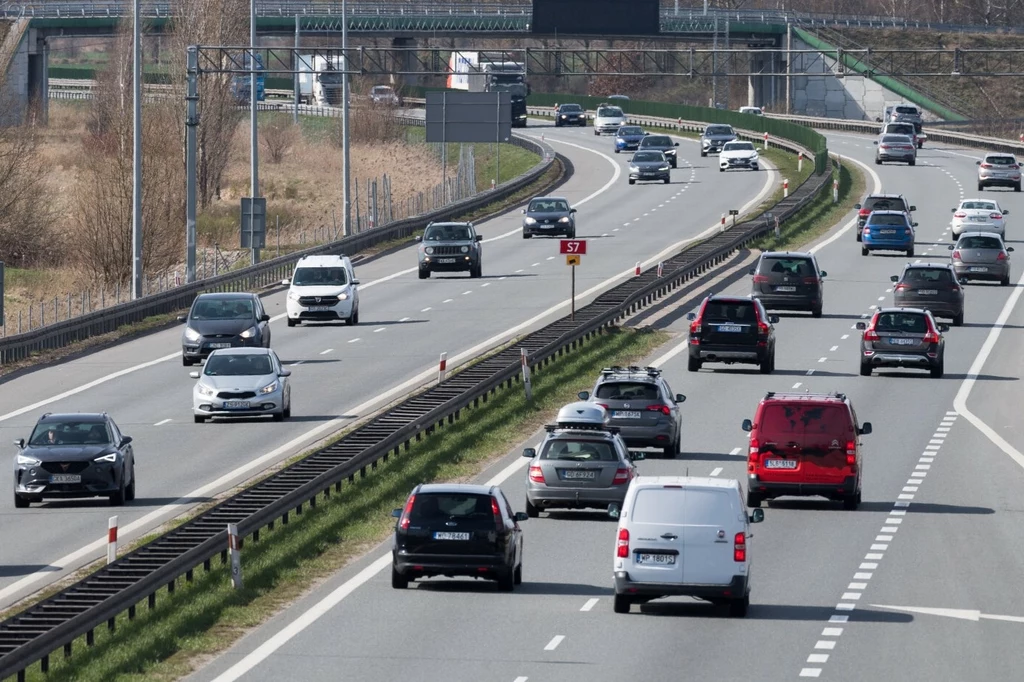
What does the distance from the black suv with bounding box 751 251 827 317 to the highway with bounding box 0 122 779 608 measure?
5.43 metres

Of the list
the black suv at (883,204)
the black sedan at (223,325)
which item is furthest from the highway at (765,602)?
the black suv at (883,204)

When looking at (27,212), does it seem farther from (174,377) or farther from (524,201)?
(174,377)

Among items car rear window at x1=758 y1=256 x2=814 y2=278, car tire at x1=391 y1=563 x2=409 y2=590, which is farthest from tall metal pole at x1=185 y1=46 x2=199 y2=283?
car tire at x1=391 y1=563 x2=409 y2=590

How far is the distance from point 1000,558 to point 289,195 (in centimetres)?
8504

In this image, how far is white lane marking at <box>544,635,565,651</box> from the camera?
20953 millimetres

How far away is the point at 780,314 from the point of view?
56.0 metres

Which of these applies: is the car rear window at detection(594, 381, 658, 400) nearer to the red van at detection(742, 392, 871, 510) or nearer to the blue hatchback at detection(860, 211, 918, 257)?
the red van at detection(742, 392, 871, 510)

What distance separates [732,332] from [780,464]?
1493cm

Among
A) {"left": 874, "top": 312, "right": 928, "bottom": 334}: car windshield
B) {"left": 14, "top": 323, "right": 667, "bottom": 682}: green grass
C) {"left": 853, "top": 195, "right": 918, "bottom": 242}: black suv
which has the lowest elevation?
{"left": 14, "top": 323, "right": 667, "bottom": 682}: green grass

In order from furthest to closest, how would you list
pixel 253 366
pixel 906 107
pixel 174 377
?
pixel 906 107, pixel 174 377, pixel 253 366

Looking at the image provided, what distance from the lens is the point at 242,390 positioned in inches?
1528

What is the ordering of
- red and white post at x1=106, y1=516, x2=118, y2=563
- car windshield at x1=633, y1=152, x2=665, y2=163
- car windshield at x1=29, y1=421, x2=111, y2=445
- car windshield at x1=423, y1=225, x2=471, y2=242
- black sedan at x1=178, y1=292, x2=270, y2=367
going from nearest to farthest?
red and white post at x1=106, y1=516, x2=118, y2=563
car windshield at x1=29, y1=421, x2=111, y2=445
black sedan at x1=178, y1=292, x2=270, y2=367
car windshield at x1=423, y1=225, x2=471, y2=242
car windshield at x1=633, y1=152, x2=665, y2=163

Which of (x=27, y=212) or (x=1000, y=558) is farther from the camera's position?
(x=27, y=212)

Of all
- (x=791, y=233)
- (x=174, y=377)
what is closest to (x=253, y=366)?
(x=174, y=377)
